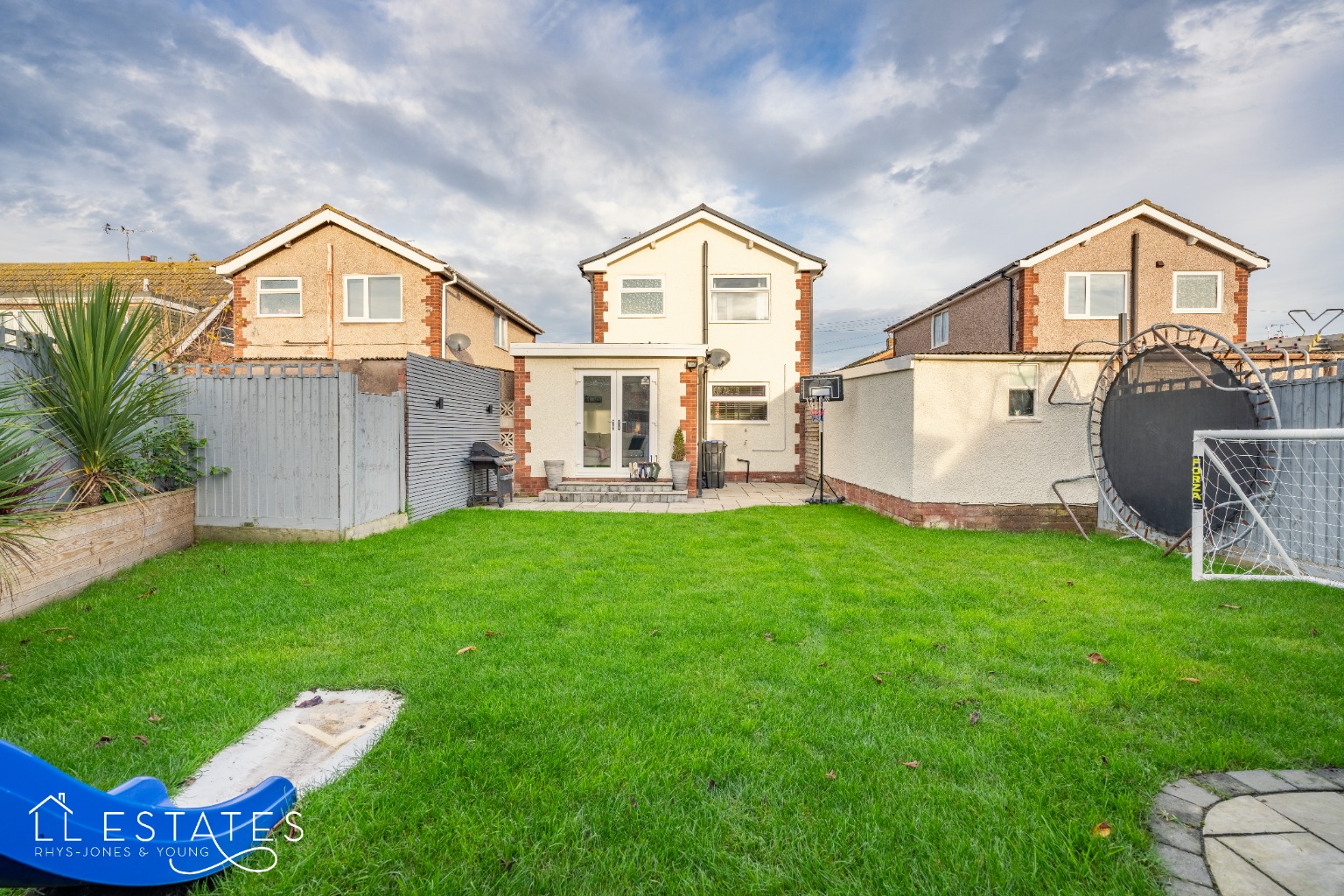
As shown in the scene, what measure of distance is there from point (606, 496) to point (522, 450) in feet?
6.90

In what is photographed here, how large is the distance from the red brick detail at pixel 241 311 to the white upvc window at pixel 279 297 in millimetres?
296

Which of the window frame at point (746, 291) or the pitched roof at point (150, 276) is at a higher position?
the pitched roof at point (150, 276)

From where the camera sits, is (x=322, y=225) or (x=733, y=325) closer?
(x=322, y=225)

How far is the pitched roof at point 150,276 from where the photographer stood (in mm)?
18219

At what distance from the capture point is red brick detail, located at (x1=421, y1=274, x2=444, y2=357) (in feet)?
49.7

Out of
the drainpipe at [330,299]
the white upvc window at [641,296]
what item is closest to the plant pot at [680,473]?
the white upvc window at [641,296]

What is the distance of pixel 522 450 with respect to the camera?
12.1 metres

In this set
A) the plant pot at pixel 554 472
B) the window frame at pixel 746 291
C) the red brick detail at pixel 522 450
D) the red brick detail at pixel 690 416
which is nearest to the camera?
the plant pot at pixel 554 472

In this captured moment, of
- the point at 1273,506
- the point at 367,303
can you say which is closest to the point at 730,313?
the point at 367,303

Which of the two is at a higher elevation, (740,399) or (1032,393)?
(740,399)

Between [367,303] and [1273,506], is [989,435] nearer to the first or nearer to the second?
[1273,506]

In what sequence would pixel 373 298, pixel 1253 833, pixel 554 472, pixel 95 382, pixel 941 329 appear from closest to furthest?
pixel 1253 833
pixel 95 382
pixel 554 472
pixel 373 298
pixel 941 329

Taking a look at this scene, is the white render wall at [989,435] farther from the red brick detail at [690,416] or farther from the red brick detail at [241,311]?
the red brick detail at [241,311]

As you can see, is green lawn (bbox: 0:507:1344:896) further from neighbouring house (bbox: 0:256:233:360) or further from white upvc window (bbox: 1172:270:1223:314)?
neighbouring house (bbox: 0:256:233:360)
